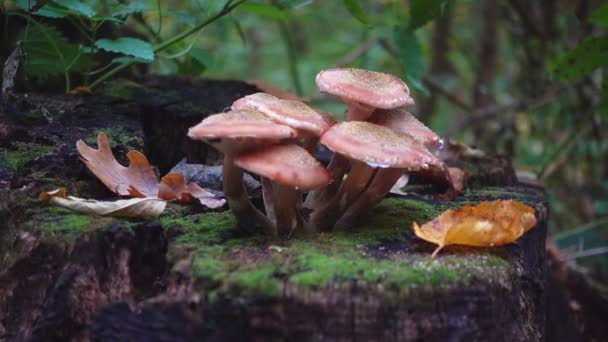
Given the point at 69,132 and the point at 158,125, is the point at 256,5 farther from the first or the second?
the point at 69,132

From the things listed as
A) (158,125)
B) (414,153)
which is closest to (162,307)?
(414,153)

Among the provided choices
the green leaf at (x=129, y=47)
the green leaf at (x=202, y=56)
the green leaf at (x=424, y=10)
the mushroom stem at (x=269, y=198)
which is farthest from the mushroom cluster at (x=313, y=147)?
the green leaf at (x=202, y=56)

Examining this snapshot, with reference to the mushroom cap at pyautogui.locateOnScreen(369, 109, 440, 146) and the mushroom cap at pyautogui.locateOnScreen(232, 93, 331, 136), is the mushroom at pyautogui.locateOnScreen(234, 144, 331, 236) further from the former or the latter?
the mushroom cap at pyautogui.locateOnScreen(369, 109, 440, 146)

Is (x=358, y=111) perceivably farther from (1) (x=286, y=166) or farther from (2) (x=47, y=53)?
(2) (x=47, y=53)

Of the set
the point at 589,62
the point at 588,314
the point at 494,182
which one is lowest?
the point at 588,314

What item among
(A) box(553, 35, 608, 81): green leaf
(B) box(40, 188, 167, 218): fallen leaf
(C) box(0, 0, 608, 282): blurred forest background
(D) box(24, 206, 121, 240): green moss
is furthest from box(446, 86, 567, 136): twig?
(D) box(24, 206, 121, 240): green moss

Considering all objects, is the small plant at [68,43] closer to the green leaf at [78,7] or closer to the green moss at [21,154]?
the green leaf at [78,7]
